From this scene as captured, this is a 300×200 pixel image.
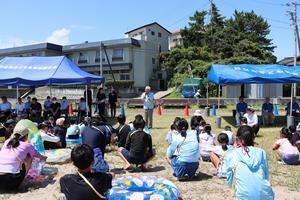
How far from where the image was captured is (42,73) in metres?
14.5

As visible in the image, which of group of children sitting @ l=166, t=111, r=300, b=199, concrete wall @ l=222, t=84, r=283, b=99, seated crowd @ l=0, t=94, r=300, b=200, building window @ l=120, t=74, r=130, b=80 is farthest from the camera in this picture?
building window @ l=120, t=74, r=130, b=80

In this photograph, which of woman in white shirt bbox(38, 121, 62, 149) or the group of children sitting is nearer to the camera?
the group of children sitting

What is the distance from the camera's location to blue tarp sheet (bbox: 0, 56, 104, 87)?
1403 cm

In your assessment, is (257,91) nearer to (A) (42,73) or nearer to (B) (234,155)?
(A) (42,73)

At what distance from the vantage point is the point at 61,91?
3922cm

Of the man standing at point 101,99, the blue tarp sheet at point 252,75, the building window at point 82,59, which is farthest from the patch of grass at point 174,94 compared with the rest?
the blue tarp sheet at point 252,75

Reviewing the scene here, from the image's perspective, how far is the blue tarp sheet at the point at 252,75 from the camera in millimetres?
14664

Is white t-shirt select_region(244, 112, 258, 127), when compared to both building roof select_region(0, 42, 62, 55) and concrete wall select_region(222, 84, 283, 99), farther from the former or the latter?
building roof select_region(0, 42, 62, 55)

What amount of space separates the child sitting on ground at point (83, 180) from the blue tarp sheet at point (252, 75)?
453 inches

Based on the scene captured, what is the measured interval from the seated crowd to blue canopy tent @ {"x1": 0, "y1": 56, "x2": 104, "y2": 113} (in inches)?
149

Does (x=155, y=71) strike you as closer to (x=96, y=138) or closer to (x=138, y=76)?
(x=138, y=76)

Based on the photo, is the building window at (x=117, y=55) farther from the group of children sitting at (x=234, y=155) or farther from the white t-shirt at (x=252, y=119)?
the group of children sitting at (x=234, y=155)

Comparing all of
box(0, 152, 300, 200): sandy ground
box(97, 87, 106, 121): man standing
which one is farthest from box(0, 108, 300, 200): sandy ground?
box(97, 87, 106, 121): man standing

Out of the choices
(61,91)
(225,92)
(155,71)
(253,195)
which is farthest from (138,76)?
(253,195)
